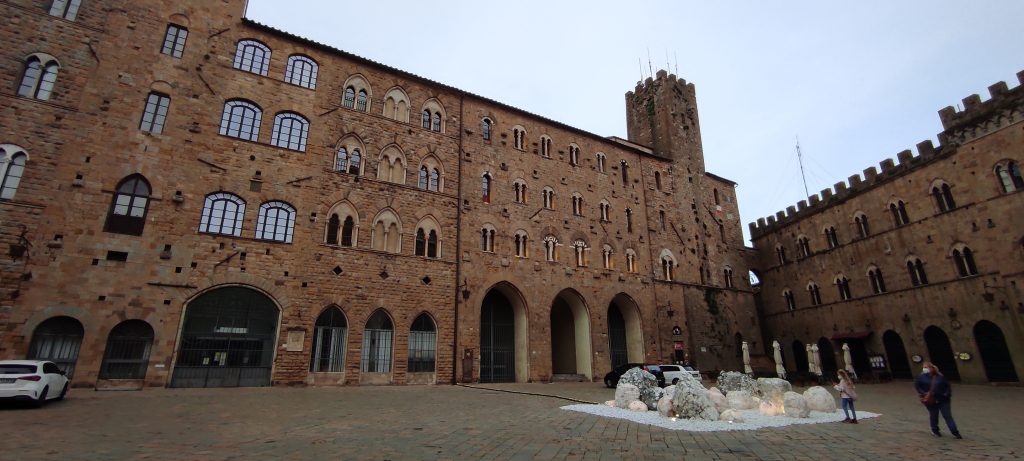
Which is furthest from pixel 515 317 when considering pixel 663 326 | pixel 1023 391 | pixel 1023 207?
pixel 1023 207

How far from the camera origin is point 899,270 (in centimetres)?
2825

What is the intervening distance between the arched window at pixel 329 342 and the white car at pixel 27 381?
8721 mm

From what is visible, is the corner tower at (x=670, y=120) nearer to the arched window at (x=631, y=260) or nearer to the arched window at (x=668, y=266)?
the arched window at (x=668, y=266)

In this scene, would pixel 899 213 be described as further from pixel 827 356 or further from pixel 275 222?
pixel 275 222

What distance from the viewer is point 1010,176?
2341cm

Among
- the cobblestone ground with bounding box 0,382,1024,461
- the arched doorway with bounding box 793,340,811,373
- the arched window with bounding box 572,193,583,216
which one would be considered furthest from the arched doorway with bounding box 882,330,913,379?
the arched window with bounding box 572,193,583,216

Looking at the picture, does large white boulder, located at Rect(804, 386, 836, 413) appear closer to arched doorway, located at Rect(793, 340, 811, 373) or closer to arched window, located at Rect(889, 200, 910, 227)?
arched window, located at Rect(889, 200, 910, 227)

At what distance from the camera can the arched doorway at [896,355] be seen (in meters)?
27.6

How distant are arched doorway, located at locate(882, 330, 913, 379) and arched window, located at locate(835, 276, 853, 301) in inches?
133

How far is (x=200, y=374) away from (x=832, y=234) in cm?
3895

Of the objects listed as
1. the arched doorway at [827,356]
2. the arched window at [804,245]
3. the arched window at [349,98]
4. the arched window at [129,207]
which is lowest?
the arched doorway at [827,356]

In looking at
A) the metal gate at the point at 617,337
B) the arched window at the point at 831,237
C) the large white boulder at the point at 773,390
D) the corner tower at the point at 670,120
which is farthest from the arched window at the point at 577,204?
the arched window at the point at 831,237

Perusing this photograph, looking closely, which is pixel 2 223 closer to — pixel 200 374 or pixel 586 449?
pixel 200 374

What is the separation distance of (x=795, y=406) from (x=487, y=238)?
57.7ft
